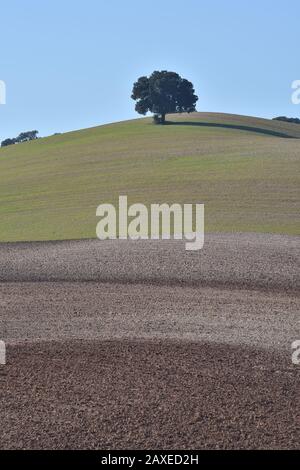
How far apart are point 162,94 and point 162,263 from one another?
6778cm

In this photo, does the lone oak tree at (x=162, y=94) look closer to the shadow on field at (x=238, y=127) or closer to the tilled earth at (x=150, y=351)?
the shadow on field at (x=238, y=127)

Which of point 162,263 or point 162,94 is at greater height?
point 162,94

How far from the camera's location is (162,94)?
8688 centimetres

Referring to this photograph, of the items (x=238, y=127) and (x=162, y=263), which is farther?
(x=238, y=127)

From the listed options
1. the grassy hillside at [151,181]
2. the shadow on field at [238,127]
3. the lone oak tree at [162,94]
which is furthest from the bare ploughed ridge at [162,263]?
the lone oak tree at [162,94]

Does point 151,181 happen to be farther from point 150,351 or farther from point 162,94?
point 162,94

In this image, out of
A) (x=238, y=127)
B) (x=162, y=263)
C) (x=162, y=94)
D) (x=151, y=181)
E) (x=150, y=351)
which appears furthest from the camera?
(x=162, y=94)

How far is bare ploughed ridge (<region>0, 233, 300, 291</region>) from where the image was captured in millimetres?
19312

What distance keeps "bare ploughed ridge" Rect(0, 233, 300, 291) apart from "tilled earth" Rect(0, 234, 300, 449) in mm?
49

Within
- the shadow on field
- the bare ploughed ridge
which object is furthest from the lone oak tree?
the bare ploughed ridge

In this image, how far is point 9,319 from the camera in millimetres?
14516

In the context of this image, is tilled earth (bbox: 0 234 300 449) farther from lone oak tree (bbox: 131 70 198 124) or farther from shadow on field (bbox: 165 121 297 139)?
lone oak tree (bbox: 131 70 198 124)

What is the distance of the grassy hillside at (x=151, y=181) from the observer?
33.4 m

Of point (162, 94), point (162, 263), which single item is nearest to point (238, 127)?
point (162, 94)
